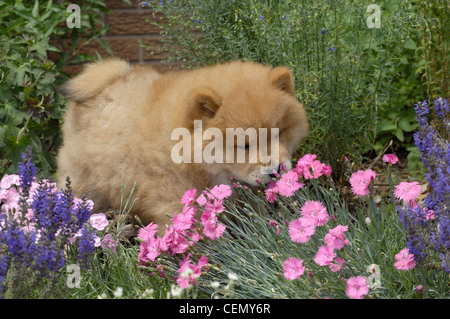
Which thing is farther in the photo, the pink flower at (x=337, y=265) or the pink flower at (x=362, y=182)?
the pink flower at (x=362, y=182)

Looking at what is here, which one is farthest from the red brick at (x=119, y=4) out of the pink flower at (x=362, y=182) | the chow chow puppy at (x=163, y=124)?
the pink flower at (x=362, y=182)

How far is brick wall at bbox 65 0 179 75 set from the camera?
220 inches

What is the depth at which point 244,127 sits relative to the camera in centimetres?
283

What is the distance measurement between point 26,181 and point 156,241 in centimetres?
63

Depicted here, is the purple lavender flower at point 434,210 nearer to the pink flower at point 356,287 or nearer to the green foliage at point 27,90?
the pink flower at point 356,287

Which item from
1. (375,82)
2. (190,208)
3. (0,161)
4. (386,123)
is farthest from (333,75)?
(0,161)

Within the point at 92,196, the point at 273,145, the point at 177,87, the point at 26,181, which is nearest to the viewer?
A: the point at 26,181

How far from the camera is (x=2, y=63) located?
13.0 ft

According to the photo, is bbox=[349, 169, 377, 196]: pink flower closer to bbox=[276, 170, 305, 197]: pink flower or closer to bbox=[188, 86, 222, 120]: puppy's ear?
bbox=[276, 170, 305, 197]: pink flower

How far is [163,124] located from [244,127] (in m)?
0.47

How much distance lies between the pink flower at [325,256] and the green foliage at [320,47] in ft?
5.04

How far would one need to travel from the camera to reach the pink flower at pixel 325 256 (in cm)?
229
